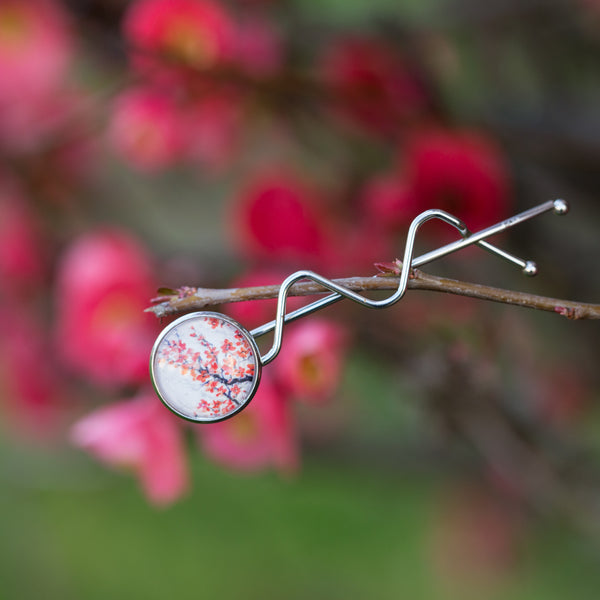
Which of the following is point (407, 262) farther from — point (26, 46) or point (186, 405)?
point (26, 46)

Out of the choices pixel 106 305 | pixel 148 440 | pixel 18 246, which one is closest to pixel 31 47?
pixel 18 246

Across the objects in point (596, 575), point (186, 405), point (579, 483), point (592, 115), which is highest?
point (592, 115)

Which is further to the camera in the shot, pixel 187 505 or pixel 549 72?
pixel 187 505

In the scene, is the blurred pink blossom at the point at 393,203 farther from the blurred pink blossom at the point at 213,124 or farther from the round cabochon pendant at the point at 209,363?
the round cabochon pendant at the point at 209,363

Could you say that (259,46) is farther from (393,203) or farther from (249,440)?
(249,440)

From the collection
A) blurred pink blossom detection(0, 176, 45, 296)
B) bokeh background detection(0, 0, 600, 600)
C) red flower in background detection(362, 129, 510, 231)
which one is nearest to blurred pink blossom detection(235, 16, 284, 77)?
bokeh background detection(0, 0, 600, 600)

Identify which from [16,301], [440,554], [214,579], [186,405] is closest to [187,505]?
[214,579]
